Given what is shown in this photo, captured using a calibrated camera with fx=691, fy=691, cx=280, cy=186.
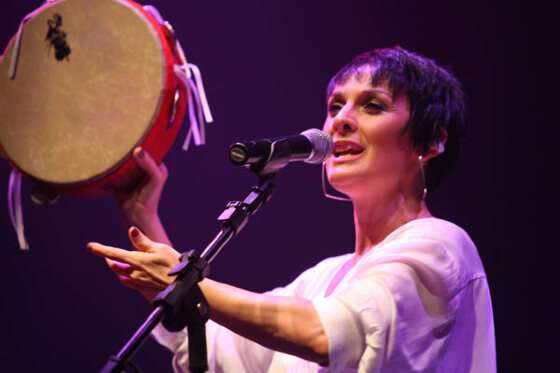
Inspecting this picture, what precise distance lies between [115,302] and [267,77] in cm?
107

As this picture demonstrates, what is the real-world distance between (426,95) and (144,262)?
41.3 inches

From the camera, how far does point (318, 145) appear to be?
4.93 feet

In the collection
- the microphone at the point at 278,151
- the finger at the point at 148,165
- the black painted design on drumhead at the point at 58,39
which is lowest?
the finger at the point at 148,165

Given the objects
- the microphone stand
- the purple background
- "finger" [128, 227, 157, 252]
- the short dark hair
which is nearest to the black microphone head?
the microphone stand

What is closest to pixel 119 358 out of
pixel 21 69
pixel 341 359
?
pixel 341 359

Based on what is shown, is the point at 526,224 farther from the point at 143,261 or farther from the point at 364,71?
the point at 143,261

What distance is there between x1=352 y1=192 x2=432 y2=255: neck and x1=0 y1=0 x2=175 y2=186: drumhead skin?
682 mm

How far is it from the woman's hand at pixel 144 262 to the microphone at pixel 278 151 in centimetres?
25

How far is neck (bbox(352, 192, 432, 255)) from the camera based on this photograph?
195 centimetres

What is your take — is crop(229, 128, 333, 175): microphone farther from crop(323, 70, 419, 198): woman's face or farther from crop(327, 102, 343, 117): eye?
crop(327, 102, 343, 117): eye

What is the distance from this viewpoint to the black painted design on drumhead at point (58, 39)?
169 cm

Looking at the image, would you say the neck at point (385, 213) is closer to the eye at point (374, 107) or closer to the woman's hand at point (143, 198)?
the eye at point (374, 107)

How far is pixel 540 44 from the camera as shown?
250 centimetres

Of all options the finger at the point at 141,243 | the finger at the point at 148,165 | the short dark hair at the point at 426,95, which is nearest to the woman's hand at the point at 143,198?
the finger at the point at 148,165
